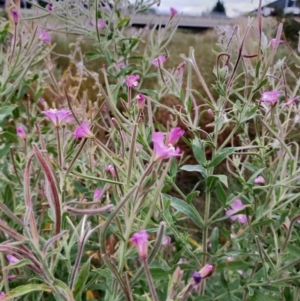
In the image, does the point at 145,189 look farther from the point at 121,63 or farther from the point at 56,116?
the point at 121,63

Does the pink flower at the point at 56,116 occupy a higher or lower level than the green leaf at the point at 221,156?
higher

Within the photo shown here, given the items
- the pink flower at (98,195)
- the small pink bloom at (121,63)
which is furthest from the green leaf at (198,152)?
the small pink bloom at (121,63)

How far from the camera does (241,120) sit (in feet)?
2.19

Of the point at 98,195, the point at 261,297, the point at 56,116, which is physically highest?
the point at 56,116

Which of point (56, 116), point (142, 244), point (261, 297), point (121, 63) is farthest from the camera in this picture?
point (121, 63)

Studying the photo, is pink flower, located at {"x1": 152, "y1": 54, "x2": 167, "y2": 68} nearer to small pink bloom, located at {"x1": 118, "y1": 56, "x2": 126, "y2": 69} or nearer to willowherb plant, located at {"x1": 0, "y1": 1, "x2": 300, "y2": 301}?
willowherb plant, located at {"x1": 0, "y1": 1, "x2": 300, "y2": 301}

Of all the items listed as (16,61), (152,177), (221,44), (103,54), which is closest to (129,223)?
(152,177)

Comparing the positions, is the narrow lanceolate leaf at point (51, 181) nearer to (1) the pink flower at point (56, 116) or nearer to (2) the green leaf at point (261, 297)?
(1) the pink flower at point (56, 116)

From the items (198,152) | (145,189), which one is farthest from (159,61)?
(145,189)

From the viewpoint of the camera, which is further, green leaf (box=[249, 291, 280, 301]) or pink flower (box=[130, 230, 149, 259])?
green leaf (box=[249, 291, 280, 301])

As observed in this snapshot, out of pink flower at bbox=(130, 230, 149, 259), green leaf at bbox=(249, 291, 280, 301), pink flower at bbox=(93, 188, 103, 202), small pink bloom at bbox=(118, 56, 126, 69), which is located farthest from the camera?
small pink bloom at bbox=(118, 56, 126, 69)

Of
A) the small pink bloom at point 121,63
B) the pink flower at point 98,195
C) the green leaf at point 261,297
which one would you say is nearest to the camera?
the pink flower at point 98,195

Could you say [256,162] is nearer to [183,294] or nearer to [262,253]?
[262,253]

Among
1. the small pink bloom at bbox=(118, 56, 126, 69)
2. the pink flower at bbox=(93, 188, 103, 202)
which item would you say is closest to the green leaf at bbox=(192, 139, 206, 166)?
the pink flower at bbox=(93, 188, 103, 202)
